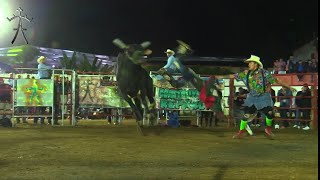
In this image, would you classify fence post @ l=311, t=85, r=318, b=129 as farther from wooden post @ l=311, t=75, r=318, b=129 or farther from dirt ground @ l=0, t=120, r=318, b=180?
dirt ground @ l=0, t=120, r=318, b=180

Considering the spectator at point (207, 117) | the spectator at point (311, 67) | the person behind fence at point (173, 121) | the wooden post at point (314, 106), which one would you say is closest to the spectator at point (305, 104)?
the wooden post at point (314, 106)

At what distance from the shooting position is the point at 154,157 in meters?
7.70

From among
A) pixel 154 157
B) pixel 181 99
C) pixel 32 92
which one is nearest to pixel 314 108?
pixel 181 99

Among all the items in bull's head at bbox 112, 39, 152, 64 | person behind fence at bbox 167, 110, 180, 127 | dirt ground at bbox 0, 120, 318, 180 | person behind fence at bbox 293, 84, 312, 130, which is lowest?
dirt ground at bbox 0, 120, 318, 180

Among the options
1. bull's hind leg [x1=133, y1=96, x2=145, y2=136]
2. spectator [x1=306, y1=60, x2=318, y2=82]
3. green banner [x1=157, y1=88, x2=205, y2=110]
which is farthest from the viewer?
spectator [x1=306, y1=60, x2=318, y2=82]

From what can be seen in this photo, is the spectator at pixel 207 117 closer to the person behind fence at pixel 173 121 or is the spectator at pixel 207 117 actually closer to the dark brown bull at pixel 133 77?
the person behind fence at pixel 173 121

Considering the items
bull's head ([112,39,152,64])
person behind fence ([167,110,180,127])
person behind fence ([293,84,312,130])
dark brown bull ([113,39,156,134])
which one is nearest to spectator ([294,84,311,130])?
person behind fence ([293,84,312,130])

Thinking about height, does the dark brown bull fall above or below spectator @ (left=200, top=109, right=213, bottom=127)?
above

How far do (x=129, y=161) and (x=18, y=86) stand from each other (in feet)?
26.7

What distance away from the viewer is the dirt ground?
619 cm

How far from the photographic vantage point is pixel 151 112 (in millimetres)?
12938

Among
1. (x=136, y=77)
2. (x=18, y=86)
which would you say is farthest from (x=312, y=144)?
(x=18, y=86)

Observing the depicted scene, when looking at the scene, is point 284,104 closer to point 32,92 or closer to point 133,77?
point 133,77

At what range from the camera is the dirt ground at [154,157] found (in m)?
6.19
